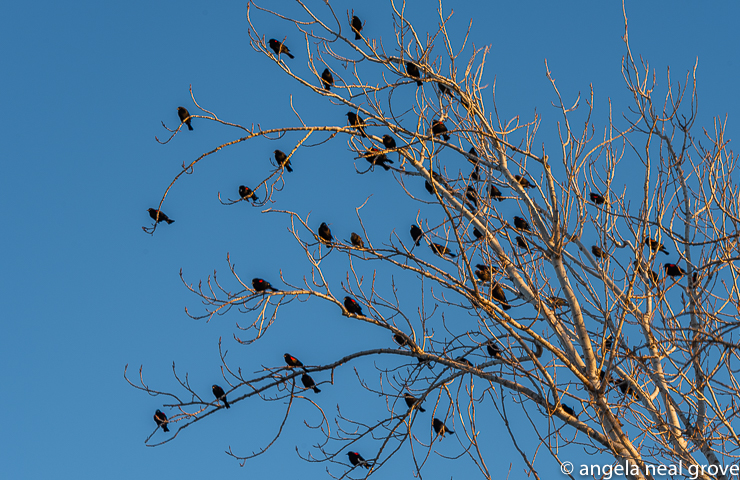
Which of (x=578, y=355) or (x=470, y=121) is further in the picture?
(x=470, y=121)

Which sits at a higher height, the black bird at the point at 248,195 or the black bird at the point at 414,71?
the black bird at the point at 414,71

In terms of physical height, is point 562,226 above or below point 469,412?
above

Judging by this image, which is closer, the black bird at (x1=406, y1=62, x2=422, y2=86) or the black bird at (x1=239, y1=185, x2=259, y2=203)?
the black bird at (x1=239, y1=185, x2=259, y2=203)

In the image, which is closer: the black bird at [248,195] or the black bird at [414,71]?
the black bird at [248,195]

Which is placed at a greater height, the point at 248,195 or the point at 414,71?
the point at 414,71

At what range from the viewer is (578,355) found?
4262mm

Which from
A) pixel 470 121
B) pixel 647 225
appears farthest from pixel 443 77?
pixel 647 225

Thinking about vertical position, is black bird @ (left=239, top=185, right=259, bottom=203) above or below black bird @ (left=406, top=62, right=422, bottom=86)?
below

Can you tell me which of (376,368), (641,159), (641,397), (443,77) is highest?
(443,77)

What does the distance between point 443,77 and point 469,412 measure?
7.31 ft

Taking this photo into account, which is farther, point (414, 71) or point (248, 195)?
point (414, 71)

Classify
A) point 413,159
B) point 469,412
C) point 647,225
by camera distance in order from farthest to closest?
point 413,159 < point 647,225 < point 469,412

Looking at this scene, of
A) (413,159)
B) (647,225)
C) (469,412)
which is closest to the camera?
(469,412)

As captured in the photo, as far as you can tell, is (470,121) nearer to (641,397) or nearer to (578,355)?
(578,355)
